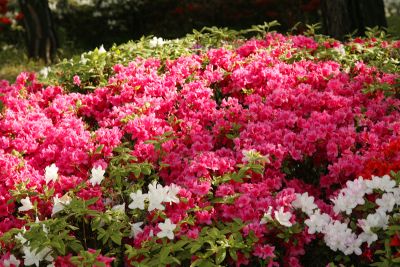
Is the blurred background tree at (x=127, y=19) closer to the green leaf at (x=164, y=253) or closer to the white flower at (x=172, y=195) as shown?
the white flower at (x=172, y=195)

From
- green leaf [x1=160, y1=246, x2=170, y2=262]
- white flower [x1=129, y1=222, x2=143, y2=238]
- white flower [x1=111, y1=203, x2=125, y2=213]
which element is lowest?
white flower [x1=129, y1=222, x2=143, y2=238]

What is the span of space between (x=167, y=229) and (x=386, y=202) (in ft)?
3.44

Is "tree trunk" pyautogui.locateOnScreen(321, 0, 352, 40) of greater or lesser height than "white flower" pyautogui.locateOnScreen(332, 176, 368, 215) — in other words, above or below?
above

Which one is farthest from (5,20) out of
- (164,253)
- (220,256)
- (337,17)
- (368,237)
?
(368,237)

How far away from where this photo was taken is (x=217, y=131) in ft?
13.3

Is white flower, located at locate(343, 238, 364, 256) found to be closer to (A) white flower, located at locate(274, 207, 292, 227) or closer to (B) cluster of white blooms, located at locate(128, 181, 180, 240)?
(A) white flower, located at locate(274, 207, 292, 227)

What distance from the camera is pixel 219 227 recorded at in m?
3.21

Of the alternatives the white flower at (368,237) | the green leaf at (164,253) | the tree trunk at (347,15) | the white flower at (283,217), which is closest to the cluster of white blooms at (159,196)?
the green leaf at (164,253)

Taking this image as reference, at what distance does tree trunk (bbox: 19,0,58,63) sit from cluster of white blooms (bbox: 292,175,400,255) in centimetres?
831

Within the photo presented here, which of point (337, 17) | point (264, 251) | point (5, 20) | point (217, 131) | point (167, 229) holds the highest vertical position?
point (337, 17)

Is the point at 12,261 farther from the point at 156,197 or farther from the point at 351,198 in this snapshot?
the point at 351,198

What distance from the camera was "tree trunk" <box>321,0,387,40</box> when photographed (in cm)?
665

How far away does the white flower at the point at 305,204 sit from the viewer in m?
3.16

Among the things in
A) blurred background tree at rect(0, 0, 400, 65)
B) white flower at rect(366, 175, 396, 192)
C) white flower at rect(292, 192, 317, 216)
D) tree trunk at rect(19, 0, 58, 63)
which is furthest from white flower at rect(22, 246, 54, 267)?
blurred background tree at rect(0, 0, 400, 65)
